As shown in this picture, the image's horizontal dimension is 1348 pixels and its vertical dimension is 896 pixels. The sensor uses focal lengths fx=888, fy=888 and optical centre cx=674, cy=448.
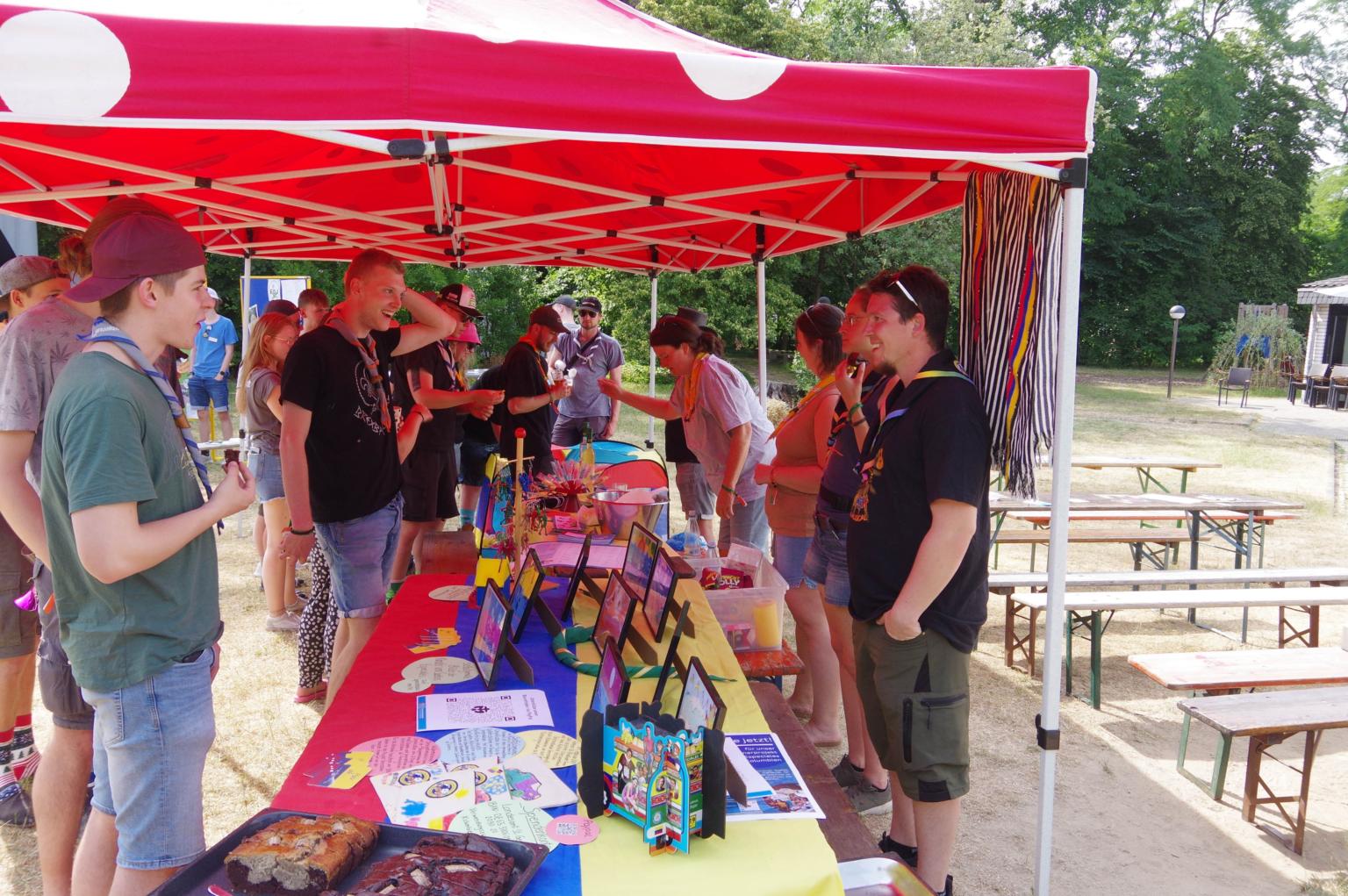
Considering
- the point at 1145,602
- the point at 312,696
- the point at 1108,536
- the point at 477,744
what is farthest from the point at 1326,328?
the point at 477,744

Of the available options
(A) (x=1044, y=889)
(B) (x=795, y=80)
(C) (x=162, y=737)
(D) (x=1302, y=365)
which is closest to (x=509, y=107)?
(B) (x=795, y=80)

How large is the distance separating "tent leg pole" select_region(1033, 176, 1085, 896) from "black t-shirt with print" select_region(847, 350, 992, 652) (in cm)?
17

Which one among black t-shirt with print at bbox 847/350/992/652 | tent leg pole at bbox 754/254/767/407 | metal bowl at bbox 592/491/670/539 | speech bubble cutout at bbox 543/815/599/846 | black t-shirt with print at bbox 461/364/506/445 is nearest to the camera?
speech bubble cutout at bbox 543/815/599/846

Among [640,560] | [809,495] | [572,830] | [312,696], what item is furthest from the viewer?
[312,696]

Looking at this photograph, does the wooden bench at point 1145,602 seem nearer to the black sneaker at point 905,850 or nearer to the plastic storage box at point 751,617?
the plastic storage box at point 751,617

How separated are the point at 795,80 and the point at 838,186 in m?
1.75

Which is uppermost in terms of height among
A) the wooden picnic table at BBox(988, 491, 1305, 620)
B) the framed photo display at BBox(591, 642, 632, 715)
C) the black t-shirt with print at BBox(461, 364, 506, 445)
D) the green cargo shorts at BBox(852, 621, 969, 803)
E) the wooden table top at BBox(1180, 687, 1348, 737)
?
the black t-shirt with print at BBox(461, 364, 506, 445)

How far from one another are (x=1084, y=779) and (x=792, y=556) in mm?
1434

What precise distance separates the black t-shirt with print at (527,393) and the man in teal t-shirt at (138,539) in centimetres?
362

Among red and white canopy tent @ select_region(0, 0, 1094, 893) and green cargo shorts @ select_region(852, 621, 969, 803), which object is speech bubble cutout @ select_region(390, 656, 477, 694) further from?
red and white canopy tent @ select_region(0, 0, 1094, 893)

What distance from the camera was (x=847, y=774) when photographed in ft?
10.2

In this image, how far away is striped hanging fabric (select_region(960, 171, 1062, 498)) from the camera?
7.47ft

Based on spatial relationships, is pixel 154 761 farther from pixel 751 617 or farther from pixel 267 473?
pixel 267 473

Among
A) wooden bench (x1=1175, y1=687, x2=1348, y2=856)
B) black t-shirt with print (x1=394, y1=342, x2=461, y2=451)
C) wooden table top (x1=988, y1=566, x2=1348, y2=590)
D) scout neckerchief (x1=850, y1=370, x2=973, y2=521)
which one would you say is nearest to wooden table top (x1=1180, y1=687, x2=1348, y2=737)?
Result: wooden bench (x1=1175, y1=687, x2=1348, y2=856)
